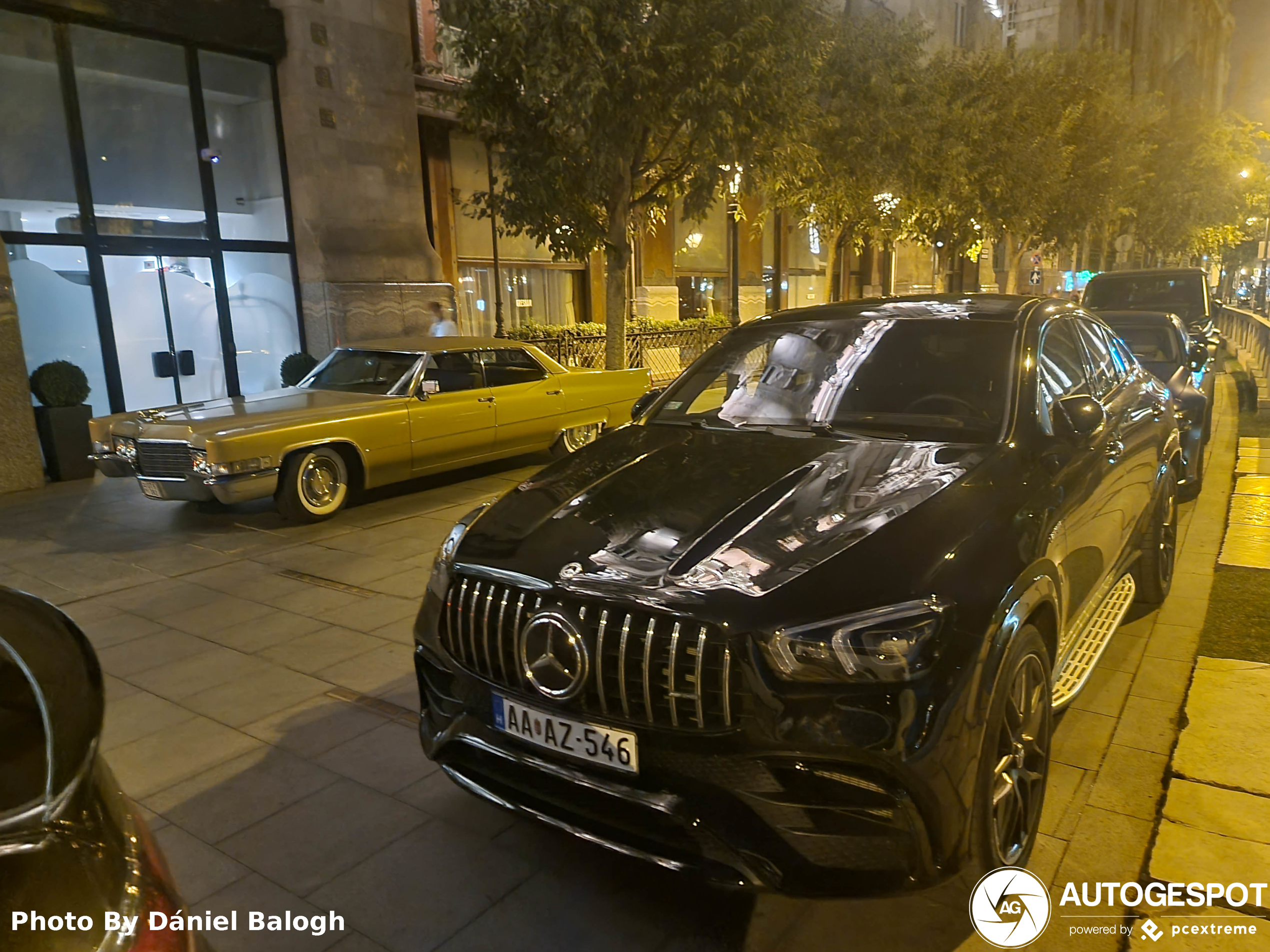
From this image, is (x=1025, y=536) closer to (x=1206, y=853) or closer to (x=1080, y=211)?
(x=1206, y=853)

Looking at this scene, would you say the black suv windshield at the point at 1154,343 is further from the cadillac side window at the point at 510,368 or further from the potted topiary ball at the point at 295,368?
the potted topiary ball at the point at 295,368

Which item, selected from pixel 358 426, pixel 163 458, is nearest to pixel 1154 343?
pixel 358 426

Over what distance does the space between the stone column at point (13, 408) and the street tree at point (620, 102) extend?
5.56 metres

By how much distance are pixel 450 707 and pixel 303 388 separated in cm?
684

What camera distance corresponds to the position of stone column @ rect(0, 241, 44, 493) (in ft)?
31.4

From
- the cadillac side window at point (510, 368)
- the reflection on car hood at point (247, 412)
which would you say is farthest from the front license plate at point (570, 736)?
the cadillac side window at point (510, 368)

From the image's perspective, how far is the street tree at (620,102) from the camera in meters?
Answer: 9.52

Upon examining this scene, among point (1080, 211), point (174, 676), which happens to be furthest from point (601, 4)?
point (1080, 211)

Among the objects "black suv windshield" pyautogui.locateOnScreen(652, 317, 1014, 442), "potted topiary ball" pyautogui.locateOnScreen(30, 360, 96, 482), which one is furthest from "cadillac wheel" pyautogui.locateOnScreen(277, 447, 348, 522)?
"black suv windshield" pyautogui.locateOnScreen(652, 317, 1014, 442)

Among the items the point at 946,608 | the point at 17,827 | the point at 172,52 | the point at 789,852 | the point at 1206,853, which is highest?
the point at 172,52

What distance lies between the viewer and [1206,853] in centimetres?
292

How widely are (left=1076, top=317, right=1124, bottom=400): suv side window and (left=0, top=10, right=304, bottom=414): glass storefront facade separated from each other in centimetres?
1184

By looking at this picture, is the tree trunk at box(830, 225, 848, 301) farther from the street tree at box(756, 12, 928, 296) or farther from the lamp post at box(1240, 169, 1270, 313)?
the lamp post at box(1240, 169, 1270, 313)

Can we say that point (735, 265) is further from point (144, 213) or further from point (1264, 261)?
point (1264, 261)
